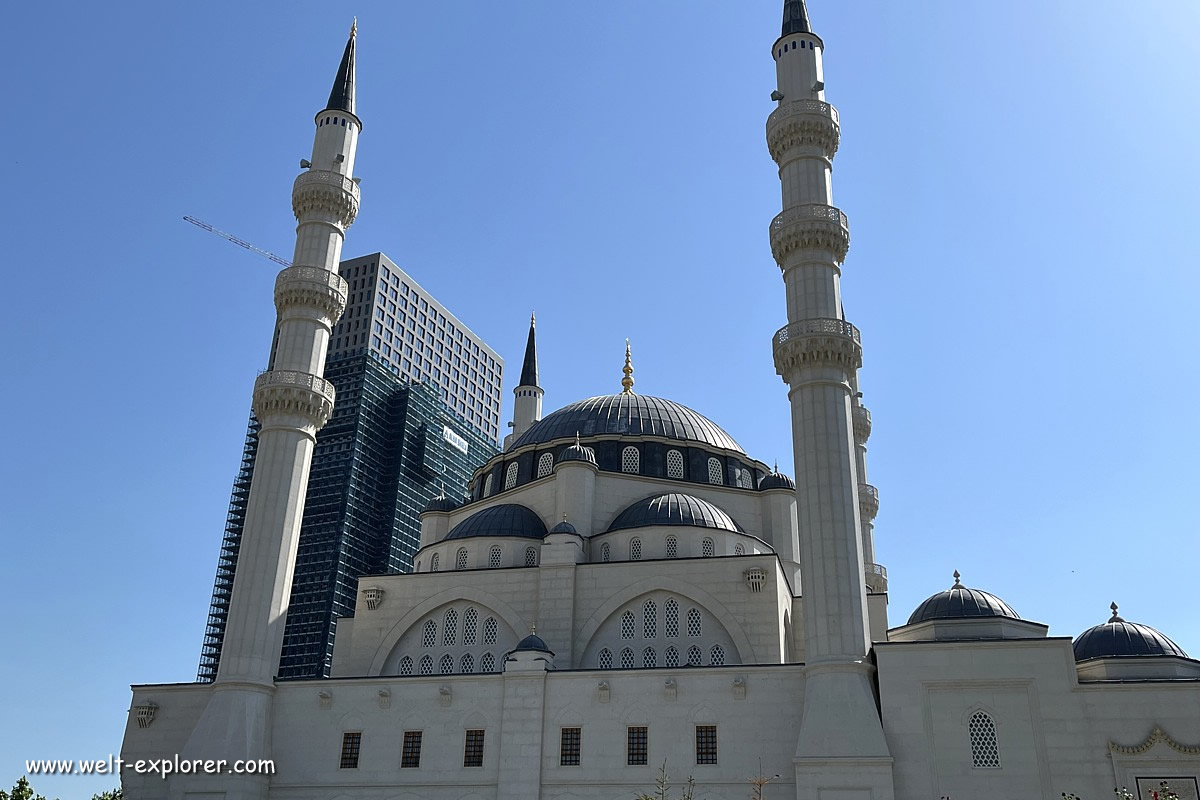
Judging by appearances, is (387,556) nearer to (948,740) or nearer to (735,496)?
(735,496)

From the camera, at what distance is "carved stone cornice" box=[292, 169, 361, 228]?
30.5 metres

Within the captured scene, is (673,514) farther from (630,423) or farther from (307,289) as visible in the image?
(307,289)

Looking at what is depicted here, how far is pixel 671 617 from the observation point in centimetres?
2767

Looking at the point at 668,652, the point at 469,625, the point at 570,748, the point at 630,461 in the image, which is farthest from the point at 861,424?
the point at 570,748

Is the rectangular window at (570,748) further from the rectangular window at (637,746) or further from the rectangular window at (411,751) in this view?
the rectangular window at (411,751)

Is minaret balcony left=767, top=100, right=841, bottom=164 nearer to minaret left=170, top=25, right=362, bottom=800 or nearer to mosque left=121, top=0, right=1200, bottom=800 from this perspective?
mosque left=121, top=0, right=1200, bottom=800

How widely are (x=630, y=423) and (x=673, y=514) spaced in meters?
6.09

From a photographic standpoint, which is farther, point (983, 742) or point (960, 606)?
point (960, 606)

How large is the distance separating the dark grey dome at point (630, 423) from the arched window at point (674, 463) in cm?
63

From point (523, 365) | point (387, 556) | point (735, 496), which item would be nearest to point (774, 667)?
point (735, 496)

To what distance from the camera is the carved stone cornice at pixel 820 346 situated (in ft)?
82.0

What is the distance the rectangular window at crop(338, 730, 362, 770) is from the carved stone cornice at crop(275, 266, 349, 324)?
11.6 meters

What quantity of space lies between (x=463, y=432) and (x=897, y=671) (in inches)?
2088

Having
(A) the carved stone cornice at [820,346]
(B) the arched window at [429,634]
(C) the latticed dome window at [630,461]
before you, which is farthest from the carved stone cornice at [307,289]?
(A) the carved stone cornice at [820,346]
